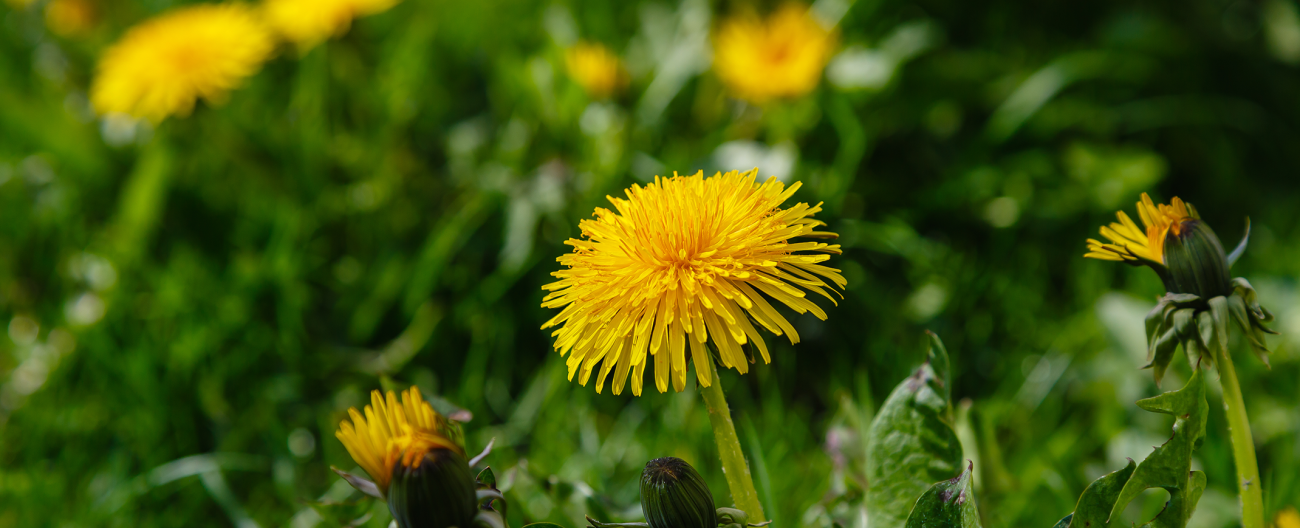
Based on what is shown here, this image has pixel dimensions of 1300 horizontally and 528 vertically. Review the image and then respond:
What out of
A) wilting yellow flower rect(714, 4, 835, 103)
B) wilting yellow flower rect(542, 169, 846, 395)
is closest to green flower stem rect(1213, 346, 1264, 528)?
wilting yellow flower rect(542, 169, 846, 395)

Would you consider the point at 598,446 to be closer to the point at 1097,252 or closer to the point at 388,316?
the point at 388,316

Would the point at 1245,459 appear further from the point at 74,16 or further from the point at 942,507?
the point at 74,16

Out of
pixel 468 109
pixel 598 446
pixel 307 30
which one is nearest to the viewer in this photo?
pixel 598 446

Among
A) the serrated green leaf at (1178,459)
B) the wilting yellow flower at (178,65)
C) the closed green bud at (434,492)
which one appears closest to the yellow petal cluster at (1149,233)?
the serrated green leaf at (1178,459)

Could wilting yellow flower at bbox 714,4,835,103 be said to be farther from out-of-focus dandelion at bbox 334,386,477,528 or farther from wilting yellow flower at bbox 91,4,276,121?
out-of-focus dandelion at bbox 334,386,477,528

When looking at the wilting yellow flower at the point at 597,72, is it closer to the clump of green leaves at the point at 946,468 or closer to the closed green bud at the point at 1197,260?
the clump of green leaves at the point at 946,468

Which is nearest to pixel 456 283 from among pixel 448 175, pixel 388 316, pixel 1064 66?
pixel 388 316
